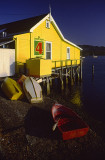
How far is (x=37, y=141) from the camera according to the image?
7285 millimetres

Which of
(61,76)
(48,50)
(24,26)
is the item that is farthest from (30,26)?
(61,76)

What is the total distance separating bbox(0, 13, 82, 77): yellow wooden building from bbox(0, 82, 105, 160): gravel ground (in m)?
5.20

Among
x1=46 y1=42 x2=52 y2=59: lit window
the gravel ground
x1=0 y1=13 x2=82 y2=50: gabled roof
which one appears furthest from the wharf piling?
the gravel ground

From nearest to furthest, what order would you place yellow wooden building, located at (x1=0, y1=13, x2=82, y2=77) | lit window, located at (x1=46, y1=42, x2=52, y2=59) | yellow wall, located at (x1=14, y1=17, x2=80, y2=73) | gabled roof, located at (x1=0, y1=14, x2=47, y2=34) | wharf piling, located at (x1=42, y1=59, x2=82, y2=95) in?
yellow wooden building, located at (x1=0, y1=13, x2=82, y2=77)
yellow wall, located at (x1=14, y1=17, x2=80, y2=73)
gabled roof, located at (x1=0, y1=14, x2=47, y2=34)
wharf piling, located at (x1=42, y1=59, x2=82, y2=95)
lit window, located at (x1=46, y1=42, x2=52, y2=59)

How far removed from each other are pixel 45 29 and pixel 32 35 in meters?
2.29

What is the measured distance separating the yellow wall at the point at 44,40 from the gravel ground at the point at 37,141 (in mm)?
6692

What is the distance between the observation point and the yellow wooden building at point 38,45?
552 inches

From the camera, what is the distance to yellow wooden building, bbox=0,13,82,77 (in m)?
14.0

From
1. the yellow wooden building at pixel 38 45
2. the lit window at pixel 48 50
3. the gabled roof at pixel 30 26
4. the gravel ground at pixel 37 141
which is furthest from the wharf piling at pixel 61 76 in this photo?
the gravel ground at pixel 37 141

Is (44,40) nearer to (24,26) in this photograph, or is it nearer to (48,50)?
(48,50)

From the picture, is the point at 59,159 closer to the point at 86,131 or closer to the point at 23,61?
the point at 86,131

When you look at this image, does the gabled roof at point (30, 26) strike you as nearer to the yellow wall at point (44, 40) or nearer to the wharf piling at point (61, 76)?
the yellow wall at point (44, 40)

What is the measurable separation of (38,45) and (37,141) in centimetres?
1132

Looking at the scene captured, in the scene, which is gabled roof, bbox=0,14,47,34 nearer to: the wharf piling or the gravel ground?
the wharf piling
